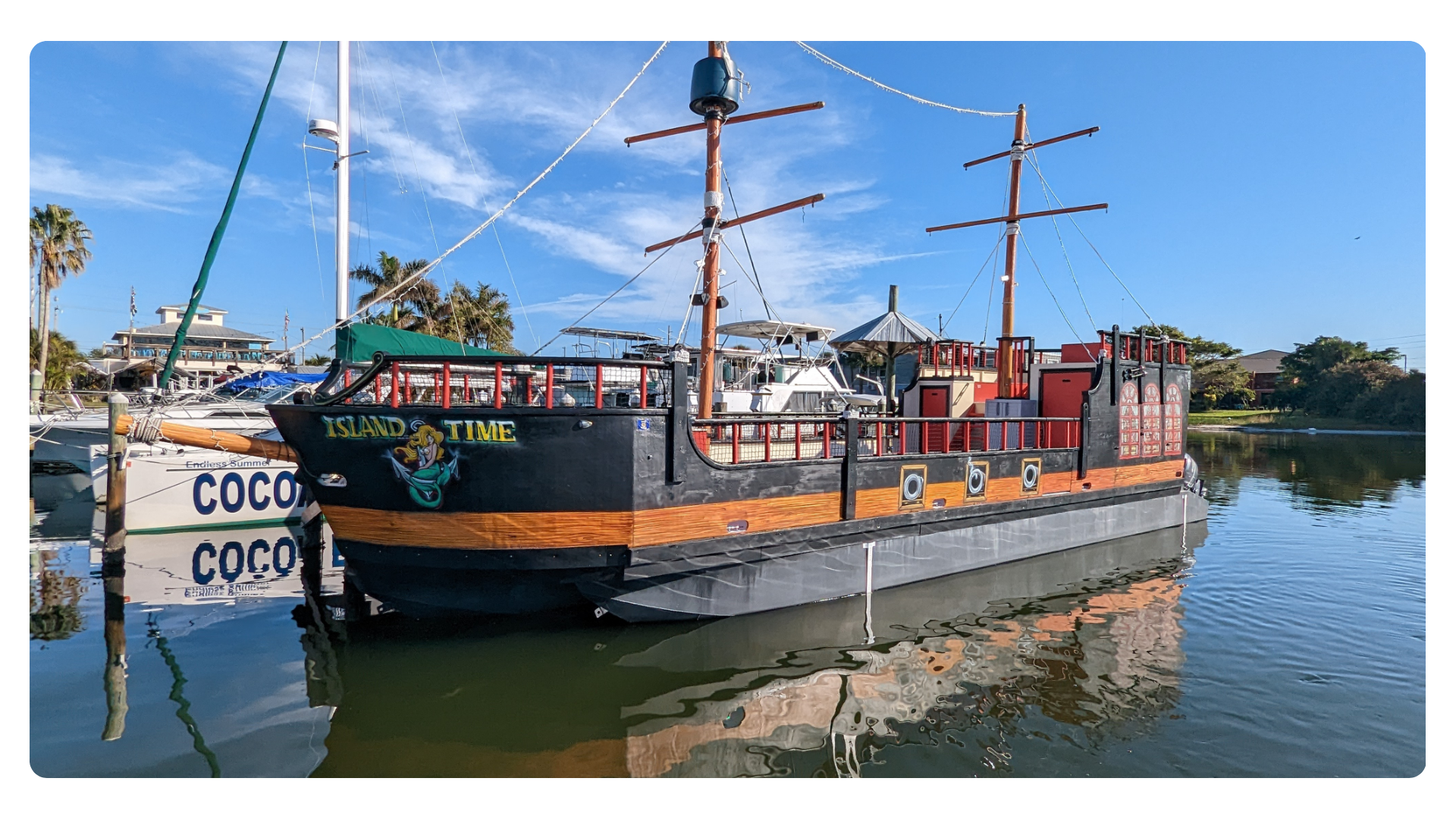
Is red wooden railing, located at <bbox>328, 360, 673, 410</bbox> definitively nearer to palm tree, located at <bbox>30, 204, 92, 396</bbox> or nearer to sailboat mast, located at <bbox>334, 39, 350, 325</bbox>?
sailboat mast, located at <bbox>334, 39, 350, 325</bbox>

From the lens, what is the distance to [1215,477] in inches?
991

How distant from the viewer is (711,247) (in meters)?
10.2

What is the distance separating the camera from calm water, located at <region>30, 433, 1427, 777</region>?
530 cm

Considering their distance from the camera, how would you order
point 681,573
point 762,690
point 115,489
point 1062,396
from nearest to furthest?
point 762,690, point 681,573, point 115,489, point 1062,396

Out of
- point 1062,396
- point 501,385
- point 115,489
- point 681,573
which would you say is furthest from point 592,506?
point 1062,396

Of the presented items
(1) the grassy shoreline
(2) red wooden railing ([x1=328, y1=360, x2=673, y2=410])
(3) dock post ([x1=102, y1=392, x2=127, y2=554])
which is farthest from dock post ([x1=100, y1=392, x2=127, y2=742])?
(1) the grassy shoreline

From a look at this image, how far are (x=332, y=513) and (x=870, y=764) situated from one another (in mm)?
6183

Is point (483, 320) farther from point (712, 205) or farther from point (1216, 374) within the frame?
point (1216, 374)

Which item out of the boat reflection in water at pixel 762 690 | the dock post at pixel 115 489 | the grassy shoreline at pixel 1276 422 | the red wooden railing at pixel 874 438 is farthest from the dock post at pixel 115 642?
the grassy shoreline at pixel 1276 422

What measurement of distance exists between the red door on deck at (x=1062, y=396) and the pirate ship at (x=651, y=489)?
30cm

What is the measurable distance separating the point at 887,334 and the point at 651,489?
10.4 meters

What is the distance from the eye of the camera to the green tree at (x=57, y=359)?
86.9ft

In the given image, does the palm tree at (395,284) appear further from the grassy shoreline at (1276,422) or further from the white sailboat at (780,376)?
the grassy shoreline at (1276,422)
